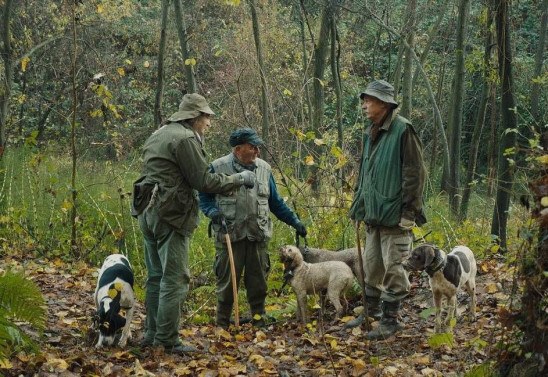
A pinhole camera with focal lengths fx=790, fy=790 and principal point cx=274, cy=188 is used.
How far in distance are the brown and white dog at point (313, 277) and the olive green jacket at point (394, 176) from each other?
1140mm

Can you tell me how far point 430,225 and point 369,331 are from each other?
436 cm

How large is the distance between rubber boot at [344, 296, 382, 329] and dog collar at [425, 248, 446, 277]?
40.5 inches

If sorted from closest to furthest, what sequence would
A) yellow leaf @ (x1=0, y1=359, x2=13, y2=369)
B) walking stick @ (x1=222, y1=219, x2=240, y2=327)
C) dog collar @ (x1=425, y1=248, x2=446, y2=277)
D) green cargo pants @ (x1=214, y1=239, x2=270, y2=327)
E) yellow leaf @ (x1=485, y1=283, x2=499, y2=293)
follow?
yellow leaf @ (x1=0, y1=359, x2=13, y2=369), dog collar @ (x1=425, y1=248, x2=446, y2=277), walking stick @ (x1=222, y1=219, x2=240, y2=327), green cargo pants @ (x1=214, y1=239, x2=270, y2=327), yellow leaf @ (x1=485, y1=283, x2=499, y2=293)

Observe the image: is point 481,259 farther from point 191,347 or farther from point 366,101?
point 191,347

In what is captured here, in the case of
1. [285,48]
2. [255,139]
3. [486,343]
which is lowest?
[486,343]

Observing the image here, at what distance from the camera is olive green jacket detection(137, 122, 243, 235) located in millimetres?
7008

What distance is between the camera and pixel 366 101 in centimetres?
783

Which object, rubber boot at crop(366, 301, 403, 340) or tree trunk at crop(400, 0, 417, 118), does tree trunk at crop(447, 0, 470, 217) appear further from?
rubber boot at crop(366, 301, 403, 340)

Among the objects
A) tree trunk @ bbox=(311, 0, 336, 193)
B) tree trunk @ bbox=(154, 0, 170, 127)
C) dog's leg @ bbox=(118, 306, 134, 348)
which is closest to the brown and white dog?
dog's leg @ bbox=(118, 306, 134, 348)

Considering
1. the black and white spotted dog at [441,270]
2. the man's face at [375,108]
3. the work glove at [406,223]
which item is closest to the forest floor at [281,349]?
the black and white spotted dog at [441,270]

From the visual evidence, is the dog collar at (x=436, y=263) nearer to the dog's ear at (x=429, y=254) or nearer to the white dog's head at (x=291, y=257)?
the dog's ear at (x=429, y=254)

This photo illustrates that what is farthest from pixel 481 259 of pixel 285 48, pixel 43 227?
pixel 285 48

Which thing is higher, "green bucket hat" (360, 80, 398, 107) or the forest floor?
"green bucket hat" (360, 80, 398, 107)

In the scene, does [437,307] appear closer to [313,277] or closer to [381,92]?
[313,277]
